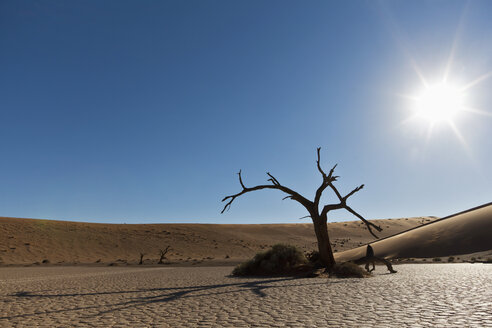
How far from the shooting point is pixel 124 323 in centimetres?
718

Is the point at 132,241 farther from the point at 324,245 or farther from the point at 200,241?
the point at 324,245

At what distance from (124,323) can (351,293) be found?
643 cm

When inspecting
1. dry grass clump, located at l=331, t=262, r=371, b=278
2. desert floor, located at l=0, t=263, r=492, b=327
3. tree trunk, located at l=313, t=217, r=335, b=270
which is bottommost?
desert floor, located at l=0, t=263, r=492, b=327

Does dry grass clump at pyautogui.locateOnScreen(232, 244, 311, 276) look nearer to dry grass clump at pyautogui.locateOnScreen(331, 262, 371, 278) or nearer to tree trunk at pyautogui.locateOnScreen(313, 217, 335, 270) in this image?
tree trunk at pyautogui.locateOnScreen(313, 217, 335, 270)

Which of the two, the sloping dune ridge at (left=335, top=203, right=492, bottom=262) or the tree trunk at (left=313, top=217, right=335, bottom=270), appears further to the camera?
the sloping dune ridge at (left=335, top=203, right=492, bottom=262)

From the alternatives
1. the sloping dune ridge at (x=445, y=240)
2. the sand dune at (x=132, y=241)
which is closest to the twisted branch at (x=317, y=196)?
the sloping dune ridge at (x=445, y=240)

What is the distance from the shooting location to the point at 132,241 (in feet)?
174

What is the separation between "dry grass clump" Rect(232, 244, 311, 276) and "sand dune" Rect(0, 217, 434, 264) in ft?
55.3

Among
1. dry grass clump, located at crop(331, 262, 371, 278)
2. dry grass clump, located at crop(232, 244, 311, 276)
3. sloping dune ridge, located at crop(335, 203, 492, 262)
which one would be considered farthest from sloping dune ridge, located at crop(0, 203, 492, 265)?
dry grass clump, located at crop(331, 262, 371, 278)

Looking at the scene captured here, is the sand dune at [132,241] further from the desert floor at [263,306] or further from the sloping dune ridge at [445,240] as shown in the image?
the desert floor at [263,306]

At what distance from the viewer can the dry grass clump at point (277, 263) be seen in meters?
18.3

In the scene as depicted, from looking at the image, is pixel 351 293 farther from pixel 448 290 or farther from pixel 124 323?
pixel 124 323

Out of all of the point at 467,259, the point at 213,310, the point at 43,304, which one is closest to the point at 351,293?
the point at 213,310

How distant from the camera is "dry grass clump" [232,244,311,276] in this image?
1833 centimetres
